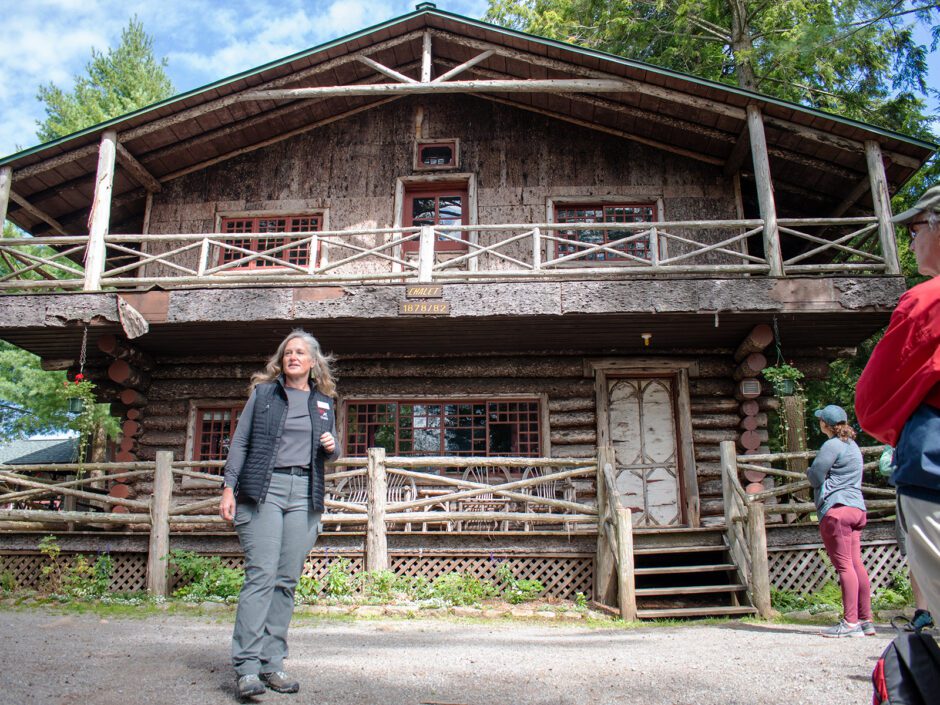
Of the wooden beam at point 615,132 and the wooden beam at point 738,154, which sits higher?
the wooden beam at point 615,132

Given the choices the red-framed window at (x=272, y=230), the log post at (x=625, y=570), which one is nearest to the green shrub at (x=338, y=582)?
the log post at (x=625, y=570)

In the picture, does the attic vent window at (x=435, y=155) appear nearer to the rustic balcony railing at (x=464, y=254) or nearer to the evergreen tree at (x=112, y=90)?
the rustic balcony railing at (x=464, y=254)

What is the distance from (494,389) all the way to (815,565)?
5.25 metres

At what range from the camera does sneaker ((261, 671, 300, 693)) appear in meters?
4.14

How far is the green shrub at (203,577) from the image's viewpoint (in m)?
8.99

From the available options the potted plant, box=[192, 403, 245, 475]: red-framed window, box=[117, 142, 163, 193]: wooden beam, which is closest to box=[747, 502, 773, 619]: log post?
the potted plant

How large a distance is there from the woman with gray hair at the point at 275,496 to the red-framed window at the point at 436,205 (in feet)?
28.5

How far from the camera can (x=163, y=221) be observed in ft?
44.6

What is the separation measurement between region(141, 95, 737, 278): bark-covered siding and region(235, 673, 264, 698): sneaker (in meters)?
9.37

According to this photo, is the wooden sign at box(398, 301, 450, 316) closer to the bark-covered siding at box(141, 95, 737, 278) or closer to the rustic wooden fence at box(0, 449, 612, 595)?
the rustic wooden fence at box(0, 449, 612, 595)

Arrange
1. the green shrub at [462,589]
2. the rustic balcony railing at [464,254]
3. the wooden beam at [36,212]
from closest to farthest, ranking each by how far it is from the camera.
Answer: the green shrub at [462,589], the rustic balcony railing at [464,254], the wooden beam at [36,212]

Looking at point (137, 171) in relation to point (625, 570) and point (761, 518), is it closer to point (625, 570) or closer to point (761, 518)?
point (625, 570)

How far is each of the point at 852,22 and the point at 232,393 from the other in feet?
45.8

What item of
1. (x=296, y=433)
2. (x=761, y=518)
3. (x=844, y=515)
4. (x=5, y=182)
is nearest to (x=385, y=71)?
(x=5, y=182)
